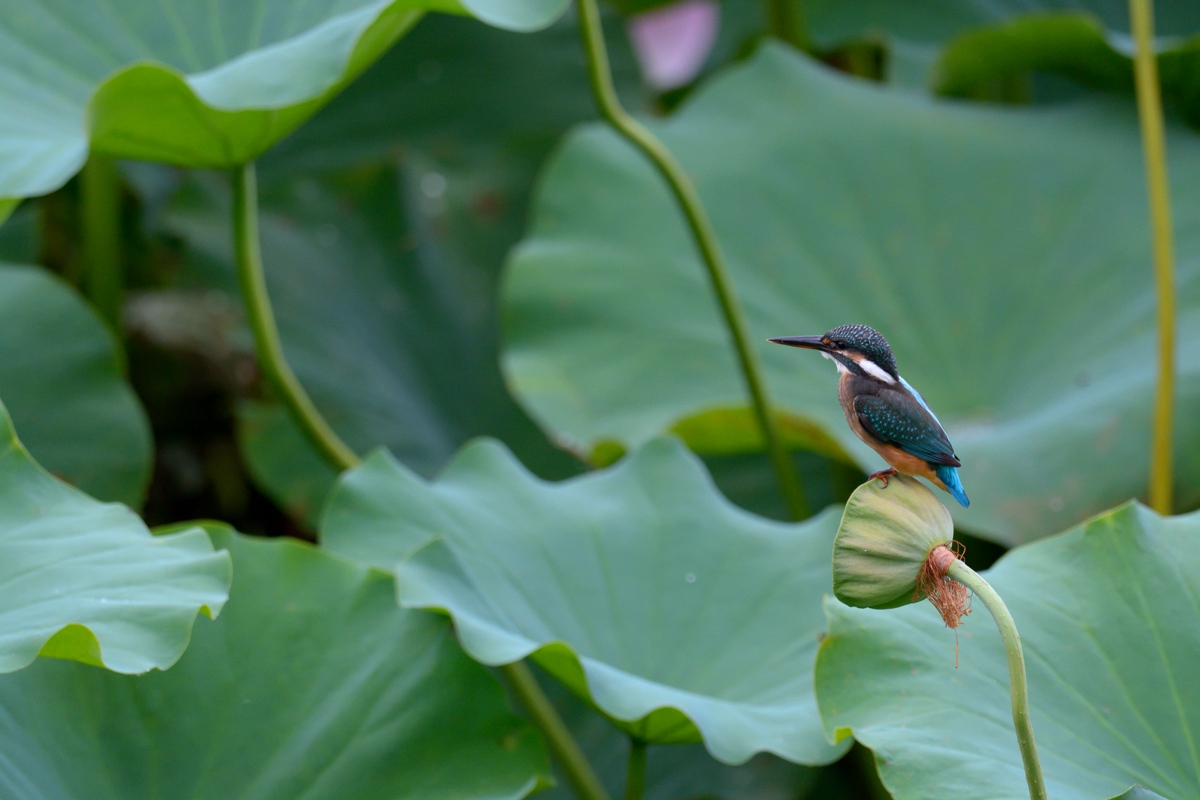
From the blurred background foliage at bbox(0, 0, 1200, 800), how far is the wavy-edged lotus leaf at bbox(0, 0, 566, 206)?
508 millimetres

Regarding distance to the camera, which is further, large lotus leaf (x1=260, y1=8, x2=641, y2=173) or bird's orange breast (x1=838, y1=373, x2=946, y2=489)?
large lotus leaf (x1=260, y1=8, x2=641, y2=173)

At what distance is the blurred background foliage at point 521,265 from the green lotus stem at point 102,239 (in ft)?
0.39

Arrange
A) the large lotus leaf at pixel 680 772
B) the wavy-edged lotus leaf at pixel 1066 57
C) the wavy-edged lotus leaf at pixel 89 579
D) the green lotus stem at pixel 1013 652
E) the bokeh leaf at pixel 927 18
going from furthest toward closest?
1. the bokeh leaf at pixel 927 18
2. the wavy-edged lotus leaf at pixel 1066 57
3. the large lotus leaf at pixel 680 772
4. the wavy-edged lotus leaf at pixel 89 579
5. the green lotus stem at pixel 1013 652

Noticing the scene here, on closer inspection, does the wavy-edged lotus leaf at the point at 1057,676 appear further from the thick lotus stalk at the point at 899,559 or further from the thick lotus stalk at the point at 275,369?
the thick lotus stalk at the point at 275,369

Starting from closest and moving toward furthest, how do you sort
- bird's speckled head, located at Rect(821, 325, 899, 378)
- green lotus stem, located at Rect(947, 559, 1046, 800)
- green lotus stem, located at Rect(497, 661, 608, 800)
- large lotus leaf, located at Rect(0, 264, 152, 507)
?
green lotus stem, located at Rect(947, 559, 1046, 800) → bird's speckled head, located at Rect(821, 325, 899, 378) → green lotus stem, located at Rect(497, 661, 608, 800) → large lotus leaf, located at Rect(0, 264, 152, 507)

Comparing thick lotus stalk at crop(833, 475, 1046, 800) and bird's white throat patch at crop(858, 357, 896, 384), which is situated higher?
bird's white throat patch at crop(858, 357, 896, 384)

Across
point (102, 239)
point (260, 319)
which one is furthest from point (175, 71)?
point (102, 239)

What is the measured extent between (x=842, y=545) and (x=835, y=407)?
1208 millimetres

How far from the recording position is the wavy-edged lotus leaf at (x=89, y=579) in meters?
1.04

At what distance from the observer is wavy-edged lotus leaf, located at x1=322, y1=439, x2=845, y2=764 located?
1340 millimetres

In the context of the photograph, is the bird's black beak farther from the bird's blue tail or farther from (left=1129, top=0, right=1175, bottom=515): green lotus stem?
(left=1129, top=0, right=1175, bottom=515): green lotus stem

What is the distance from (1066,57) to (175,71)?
6.34 ft

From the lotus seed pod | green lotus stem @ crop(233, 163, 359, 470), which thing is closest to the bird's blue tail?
the lotus seed pod

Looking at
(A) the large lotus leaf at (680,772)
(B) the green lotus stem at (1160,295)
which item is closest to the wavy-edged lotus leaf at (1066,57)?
(B) the green lotus stem at (1160,295)
